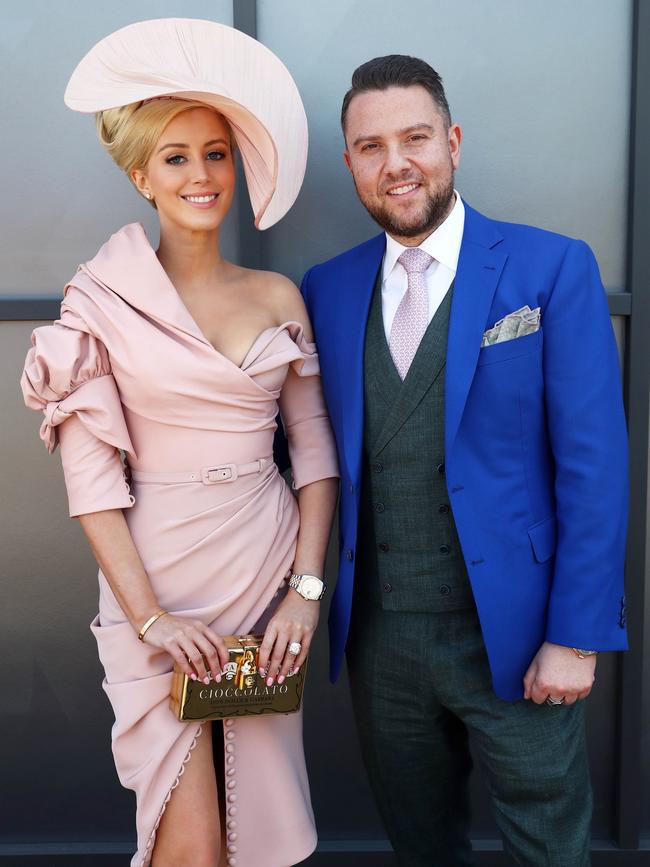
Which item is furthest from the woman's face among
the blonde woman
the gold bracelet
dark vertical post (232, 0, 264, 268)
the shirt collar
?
the gold bracelet

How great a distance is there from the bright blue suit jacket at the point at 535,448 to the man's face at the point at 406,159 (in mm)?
115

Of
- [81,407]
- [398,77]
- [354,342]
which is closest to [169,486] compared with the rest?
[81,407]

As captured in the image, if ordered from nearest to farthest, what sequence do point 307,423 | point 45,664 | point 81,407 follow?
point 81,407 < point 307,423 < point 45,664

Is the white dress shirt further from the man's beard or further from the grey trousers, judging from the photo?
the grey trousers

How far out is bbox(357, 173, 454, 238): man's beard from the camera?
2.04 meters

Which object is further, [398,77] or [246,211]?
[246,211]

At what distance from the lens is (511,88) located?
254 centimetres

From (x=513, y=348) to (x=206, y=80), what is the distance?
0.81 metres

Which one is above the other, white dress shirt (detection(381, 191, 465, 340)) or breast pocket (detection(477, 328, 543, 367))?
white dress shirt (detection(381, 191, 465, 340))

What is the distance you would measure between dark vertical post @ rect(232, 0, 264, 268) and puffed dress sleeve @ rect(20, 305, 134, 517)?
0.73m

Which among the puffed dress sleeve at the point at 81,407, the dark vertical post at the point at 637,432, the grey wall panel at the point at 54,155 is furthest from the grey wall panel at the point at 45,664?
the dark vertical post at the point at 637,432

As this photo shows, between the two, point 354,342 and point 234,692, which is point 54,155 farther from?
point 234,692

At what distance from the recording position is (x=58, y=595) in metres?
2.71

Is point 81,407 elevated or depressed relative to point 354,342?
depressed
